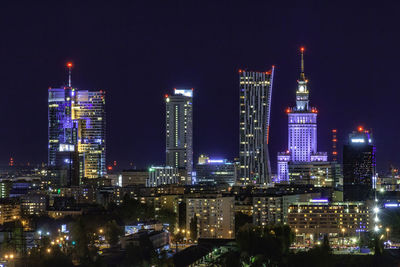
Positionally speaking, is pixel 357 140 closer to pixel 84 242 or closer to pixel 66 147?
pixel 66 147

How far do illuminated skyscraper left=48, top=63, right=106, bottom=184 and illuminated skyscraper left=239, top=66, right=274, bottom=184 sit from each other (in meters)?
21.9

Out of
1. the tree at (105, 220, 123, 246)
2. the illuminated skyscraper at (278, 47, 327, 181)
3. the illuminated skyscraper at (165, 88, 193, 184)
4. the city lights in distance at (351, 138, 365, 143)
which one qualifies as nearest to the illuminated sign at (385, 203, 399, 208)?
the tree at (105, 220, 123, 246)

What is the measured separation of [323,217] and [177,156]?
60199 millimetres

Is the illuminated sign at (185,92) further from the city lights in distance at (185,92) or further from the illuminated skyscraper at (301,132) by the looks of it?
the illuminated skyscraper at (301,132)

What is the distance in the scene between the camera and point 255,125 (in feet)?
402

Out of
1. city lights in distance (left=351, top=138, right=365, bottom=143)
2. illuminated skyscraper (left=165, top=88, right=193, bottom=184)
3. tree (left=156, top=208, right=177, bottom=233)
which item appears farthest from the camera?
illuminated skyscraper (left=165, top=88, right=193, bottom=184)

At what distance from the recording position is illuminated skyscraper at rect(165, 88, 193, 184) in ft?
401

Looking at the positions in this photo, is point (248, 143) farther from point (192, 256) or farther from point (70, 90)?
point (192, 256)

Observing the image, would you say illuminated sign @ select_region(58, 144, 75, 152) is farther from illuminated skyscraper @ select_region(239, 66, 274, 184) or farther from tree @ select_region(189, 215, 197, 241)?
tree @ select_region(189, 215, 197, 241)

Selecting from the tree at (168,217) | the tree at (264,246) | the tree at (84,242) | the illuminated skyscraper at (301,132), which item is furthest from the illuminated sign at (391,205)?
the illuminated skyscraper at (301,132)

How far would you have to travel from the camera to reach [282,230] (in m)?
52.5

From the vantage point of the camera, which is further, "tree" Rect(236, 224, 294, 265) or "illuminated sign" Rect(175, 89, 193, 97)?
"illuminated sign" Rect(175, 89, 193, 97)

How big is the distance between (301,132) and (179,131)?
695 inches

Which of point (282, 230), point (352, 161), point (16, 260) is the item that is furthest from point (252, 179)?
point (16, 260)
